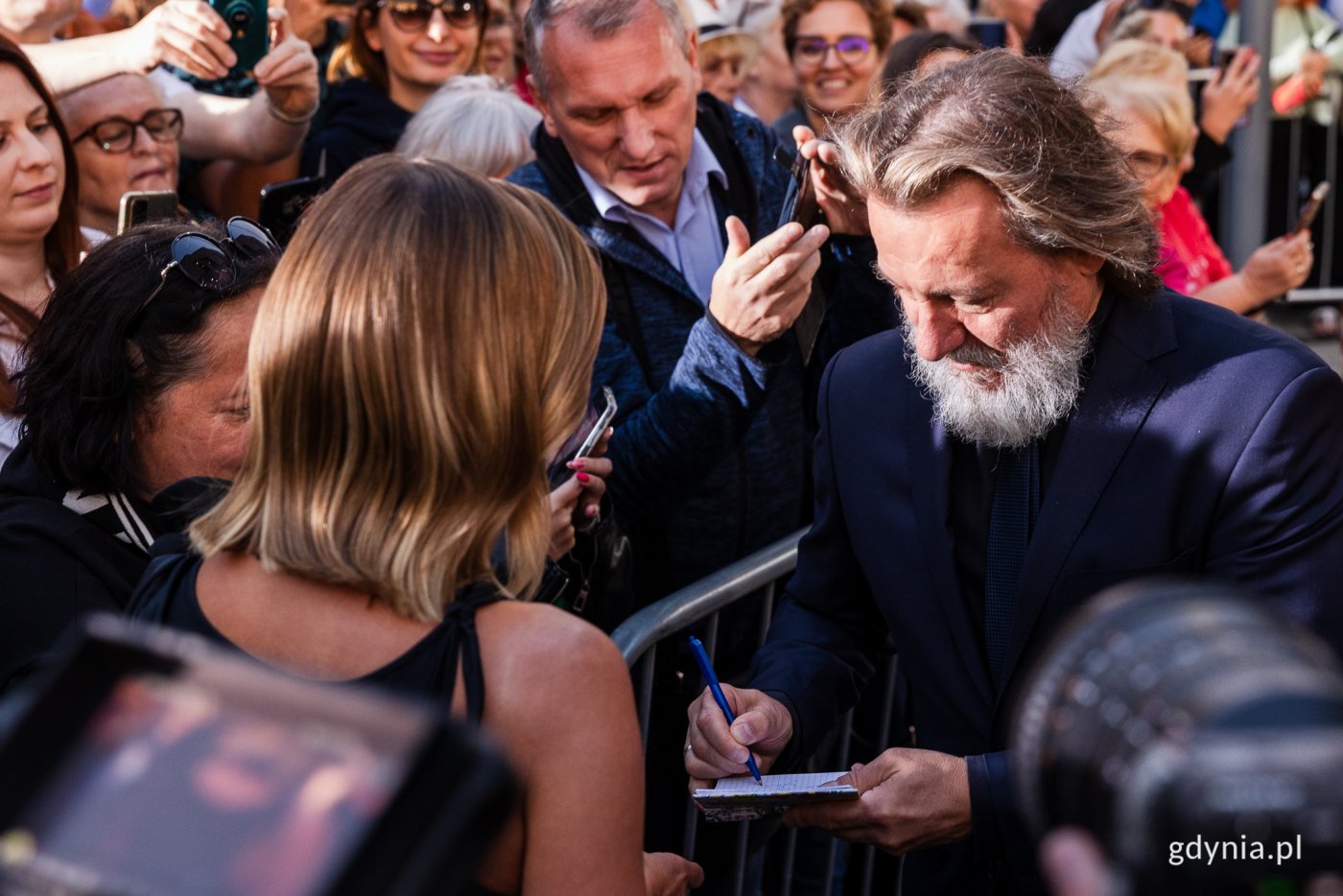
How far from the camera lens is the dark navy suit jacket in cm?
236

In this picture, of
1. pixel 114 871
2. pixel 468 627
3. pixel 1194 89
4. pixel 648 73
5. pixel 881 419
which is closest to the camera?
pixel 114 871

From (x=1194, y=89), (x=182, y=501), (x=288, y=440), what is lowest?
(x=1194, y=89)

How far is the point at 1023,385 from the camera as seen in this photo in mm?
2486

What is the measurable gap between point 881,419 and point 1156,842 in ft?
6.17

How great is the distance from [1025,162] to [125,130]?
8.36 ft

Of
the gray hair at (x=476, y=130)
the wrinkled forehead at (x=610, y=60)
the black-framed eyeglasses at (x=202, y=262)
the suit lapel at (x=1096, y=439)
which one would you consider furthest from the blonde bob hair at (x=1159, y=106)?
the black-framed eyeglasses at (x=202, y=262)

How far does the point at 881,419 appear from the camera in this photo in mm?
2775

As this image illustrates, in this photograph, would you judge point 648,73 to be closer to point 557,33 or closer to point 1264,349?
point 557,33

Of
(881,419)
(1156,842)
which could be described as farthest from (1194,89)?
(1156,842)

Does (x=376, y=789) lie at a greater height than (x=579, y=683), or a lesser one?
greater

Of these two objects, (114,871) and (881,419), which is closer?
(114,871)

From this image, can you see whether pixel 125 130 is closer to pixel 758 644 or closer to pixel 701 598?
pixel 701 598

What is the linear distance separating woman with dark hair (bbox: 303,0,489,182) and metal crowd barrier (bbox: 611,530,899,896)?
2.03 m

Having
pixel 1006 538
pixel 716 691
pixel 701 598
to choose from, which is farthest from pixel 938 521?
pixel 701 598
